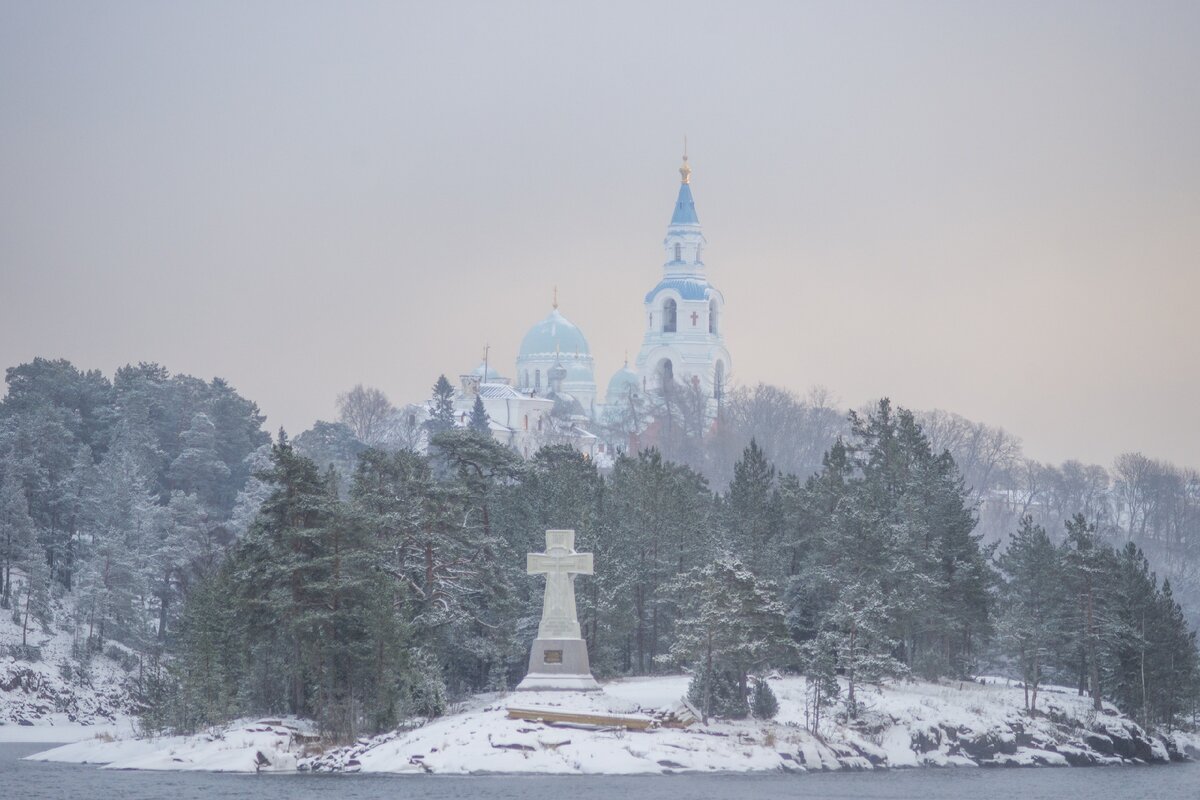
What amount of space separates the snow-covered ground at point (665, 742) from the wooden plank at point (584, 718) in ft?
0.96

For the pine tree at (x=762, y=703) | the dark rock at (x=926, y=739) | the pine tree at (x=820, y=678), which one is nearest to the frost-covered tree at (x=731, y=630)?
the pine tree at (x=762, y=703)

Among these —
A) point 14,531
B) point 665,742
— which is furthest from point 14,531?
point 665,742

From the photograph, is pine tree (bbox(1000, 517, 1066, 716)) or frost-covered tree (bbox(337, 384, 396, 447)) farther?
frost-covered tree (bbox(337, 384, 396, 447))

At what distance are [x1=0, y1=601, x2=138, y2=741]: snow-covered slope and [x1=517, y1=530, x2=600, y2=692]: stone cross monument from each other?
22318mm

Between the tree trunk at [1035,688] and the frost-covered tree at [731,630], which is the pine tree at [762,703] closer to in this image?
the frost-covered tree at [731,630]

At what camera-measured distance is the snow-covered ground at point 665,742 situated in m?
57.9

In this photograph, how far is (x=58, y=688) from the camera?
87.2 meters

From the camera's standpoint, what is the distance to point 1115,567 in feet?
245

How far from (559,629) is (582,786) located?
30.4 ft

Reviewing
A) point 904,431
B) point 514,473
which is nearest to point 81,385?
point 514,473

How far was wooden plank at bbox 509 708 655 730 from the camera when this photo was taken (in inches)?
2323

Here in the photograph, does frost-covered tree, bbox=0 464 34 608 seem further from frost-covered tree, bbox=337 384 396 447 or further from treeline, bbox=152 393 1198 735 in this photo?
frost-covered tree, bbox=337 384 396 447

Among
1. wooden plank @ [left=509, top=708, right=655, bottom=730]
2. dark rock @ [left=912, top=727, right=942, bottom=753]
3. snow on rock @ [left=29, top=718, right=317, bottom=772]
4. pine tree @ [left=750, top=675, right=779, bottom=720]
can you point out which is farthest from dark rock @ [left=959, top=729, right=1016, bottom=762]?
snow on rock @ [left=29, top=718, right=317, bottom=772]

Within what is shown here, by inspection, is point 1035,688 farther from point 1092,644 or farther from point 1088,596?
point 1088,596
